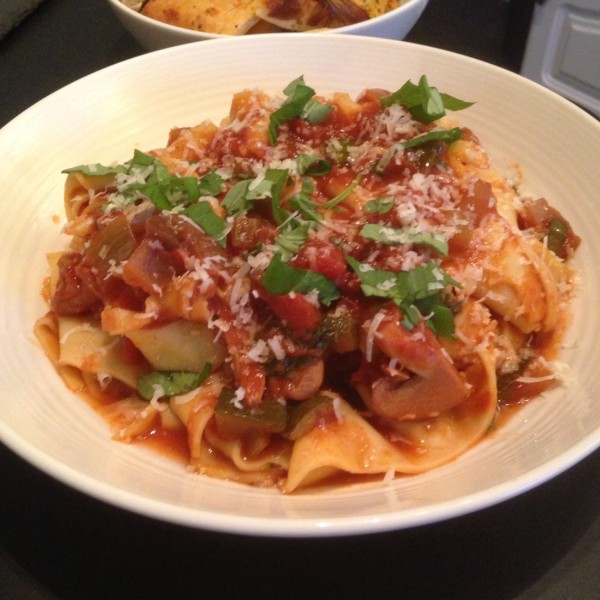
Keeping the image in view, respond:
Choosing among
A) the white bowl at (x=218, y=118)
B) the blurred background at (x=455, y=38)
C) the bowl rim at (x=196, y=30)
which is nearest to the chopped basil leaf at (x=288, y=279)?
the white bowl at (x=218, y=118)

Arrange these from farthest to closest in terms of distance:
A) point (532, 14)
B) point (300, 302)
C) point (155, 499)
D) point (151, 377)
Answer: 1. point (532, 14)
2. point (151, 377)
3. point (300, 302)
4. point (155, 499)

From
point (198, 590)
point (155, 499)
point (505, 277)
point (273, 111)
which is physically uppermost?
point (273, 111)

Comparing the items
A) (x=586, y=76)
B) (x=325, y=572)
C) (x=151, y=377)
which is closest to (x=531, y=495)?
(x=325, y=572)

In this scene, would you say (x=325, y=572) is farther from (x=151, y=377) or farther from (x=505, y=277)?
(x=505, y=277)

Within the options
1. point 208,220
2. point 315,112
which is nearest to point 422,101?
point 315,112

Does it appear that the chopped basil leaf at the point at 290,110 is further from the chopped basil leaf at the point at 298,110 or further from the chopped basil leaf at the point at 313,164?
the chopped basil leaf at the point at 313,164

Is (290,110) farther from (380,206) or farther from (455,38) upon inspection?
(455,38)

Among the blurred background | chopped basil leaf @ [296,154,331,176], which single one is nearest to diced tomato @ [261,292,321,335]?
chopped basil leaf @ [296,154,331,176]
